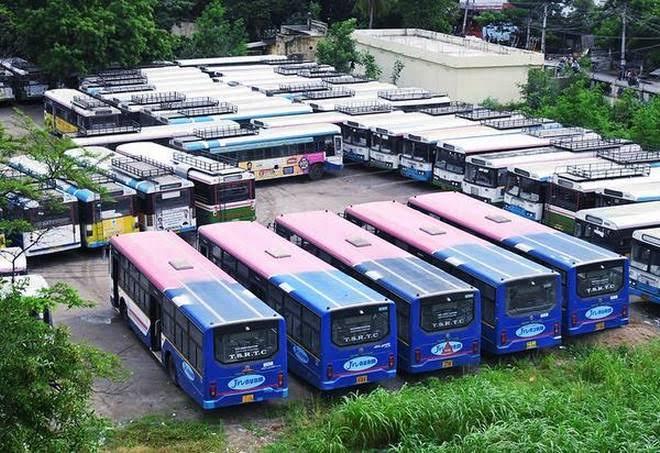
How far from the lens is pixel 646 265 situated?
2339 centimetres

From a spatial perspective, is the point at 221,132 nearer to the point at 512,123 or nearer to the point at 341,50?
the point at 512,123

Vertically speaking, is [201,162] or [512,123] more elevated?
[512,123]

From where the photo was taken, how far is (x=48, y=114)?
4381cm

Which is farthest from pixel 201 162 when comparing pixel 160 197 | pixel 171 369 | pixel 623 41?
pixel 623 41

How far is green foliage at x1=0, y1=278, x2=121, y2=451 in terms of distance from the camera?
12.0 meters

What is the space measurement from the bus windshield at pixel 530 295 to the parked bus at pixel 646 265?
433cm

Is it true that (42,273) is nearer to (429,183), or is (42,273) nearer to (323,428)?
(323,428)

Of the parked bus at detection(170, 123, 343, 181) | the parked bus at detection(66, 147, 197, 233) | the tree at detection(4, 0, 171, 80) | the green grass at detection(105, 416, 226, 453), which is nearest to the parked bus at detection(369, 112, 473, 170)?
the parked bus at detection(170, 123, 343, 181)

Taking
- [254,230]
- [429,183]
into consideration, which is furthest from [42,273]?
[429,183]

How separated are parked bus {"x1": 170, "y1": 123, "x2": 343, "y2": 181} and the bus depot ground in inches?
49.8

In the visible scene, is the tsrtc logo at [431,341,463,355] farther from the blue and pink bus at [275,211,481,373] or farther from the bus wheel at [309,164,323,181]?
the bus wheel at [309,164,323,181]

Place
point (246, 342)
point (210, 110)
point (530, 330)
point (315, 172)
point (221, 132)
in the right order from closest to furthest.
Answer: point (246, 342) → point (530, 330) → point (221, 132) → point (315, 172) → point (210, 110)

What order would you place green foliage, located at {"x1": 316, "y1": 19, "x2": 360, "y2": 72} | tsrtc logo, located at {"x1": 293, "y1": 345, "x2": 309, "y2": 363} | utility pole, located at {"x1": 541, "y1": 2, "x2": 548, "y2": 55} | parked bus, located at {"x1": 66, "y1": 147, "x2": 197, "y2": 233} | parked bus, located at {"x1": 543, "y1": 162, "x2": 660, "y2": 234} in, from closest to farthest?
tsrtc logo, located at {"x1": 293, "y1": 345, "x2": 309, "y2": 363} → parked bus, located at {"x1": 66, "y1": 147, "x2": 197, "y2": 233} → parked bus, located at {"x1": 543, "y1": 162, "x2": 660, "y2": 234} → green foliage, located at {"x1": 316, "y1": 19, "x2": 360, "y2": 72} → utility pole, located at {"x1": 541, "y1": 2, "x2": 548, "y2": 55}

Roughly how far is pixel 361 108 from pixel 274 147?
600cm
